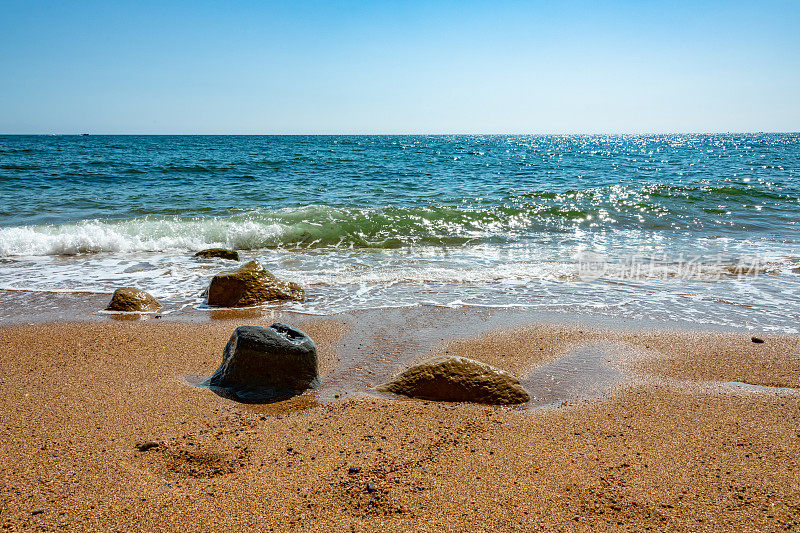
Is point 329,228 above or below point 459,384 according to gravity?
above

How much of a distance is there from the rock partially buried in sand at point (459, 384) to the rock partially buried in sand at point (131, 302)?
3.51 meters

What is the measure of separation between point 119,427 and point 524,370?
3.03 m

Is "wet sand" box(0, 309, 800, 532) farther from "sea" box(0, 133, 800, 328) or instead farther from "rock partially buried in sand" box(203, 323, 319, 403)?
"sea" box(0, 133, 800, 328)

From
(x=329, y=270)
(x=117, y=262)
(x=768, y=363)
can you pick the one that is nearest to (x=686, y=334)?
(x=768, y=363)

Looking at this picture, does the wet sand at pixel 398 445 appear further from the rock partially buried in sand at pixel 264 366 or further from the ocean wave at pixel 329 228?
the ocean wave at pixel 329 228

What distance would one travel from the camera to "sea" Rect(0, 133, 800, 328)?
6535mm

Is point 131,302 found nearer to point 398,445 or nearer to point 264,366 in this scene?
point 264,366

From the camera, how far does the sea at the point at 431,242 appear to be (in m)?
6.54

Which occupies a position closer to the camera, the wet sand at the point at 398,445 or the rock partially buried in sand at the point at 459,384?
the wet sand at the point at 398,445

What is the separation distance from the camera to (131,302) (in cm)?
588

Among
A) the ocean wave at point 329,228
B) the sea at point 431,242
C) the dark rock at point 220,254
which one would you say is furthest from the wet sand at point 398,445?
the ocean wave at point 329,228

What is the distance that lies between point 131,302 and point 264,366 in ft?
9.83

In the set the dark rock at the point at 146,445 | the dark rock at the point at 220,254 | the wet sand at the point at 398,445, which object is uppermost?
the dark rock at the point at 220,254

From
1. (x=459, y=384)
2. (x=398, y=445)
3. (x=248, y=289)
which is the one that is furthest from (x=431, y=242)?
(x=398, y=445)
